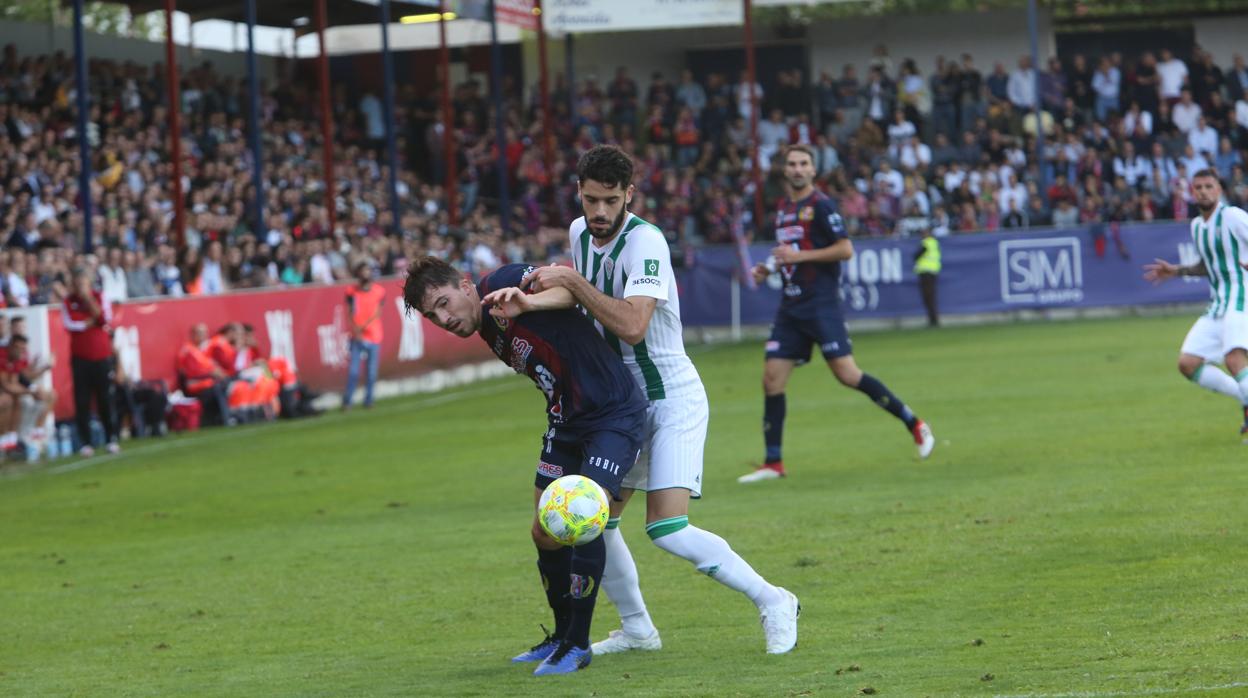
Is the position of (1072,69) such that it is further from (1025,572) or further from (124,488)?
(1025,572)

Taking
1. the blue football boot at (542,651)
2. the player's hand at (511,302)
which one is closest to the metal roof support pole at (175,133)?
the blue football boot at (542,651)

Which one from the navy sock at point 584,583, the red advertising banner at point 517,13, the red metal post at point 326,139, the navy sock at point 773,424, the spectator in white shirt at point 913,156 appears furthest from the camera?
the spectator in white shirt at point 913,156

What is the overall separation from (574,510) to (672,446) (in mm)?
677

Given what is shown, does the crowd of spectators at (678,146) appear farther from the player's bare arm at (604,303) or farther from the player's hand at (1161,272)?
the player's bare arm at (604,303)

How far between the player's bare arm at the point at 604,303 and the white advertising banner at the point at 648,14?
32.5m

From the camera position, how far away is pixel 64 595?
10125mm

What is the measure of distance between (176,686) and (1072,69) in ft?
127

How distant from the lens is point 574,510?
659 centimetres

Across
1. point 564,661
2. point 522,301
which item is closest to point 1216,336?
point 564,661

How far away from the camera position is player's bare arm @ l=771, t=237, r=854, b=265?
12.8 m

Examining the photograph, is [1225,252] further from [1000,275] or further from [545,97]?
[545,97]

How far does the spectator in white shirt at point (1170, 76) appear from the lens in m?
40.6

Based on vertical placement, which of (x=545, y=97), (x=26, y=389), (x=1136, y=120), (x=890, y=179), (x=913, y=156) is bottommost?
(x=26, y=389)

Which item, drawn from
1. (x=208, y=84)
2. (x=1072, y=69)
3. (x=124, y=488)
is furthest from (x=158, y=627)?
(x=1072, y=69)
